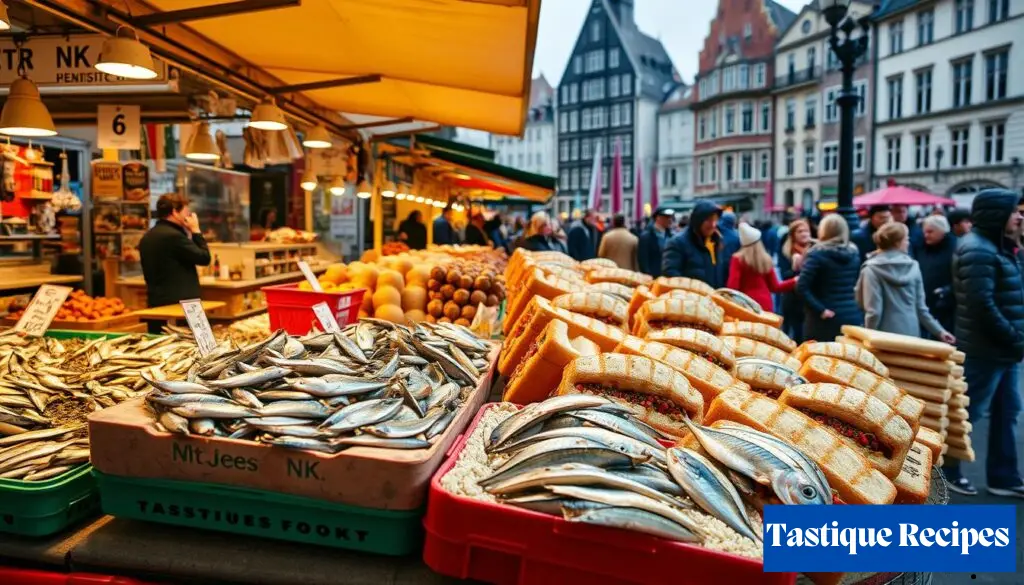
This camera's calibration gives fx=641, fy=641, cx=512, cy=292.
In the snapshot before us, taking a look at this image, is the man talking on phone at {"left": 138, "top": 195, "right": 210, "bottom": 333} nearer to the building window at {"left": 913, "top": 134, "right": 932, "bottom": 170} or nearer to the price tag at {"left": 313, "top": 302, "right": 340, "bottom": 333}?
the price tag at {"left": 313, "top": 302, "right": 340, "bottom": 333}

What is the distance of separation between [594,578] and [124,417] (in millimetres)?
1429

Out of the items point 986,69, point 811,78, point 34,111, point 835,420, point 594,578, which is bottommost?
point 594,578

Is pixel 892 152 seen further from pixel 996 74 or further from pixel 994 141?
pixel 996 74

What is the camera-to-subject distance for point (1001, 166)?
1291 inches

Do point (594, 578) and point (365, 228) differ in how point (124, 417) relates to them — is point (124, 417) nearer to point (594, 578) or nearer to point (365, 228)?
point (594, 578)

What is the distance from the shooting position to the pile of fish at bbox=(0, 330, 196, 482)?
6.72 ft

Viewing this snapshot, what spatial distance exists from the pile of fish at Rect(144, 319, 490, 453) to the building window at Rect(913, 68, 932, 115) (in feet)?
144

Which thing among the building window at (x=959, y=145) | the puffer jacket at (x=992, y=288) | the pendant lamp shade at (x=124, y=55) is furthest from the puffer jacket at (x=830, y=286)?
the building window at (x=959, y=145)

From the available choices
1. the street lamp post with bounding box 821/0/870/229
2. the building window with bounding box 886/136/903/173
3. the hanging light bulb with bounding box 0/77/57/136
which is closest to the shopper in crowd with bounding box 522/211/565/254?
the street lamp post with bounding box 821/0/870/229

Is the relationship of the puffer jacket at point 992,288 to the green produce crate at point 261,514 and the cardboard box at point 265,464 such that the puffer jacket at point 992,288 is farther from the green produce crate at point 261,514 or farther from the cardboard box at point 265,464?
the green produce crate at point 261,514

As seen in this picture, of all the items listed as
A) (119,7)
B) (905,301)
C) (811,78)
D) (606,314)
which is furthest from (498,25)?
(811,78)

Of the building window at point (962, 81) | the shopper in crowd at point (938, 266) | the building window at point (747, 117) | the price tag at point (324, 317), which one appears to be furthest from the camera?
the building window at point (747, 117)

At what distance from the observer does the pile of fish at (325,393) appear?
5.94 ft

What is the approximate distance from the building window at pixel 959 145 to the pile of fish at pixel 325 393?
42081 mm
